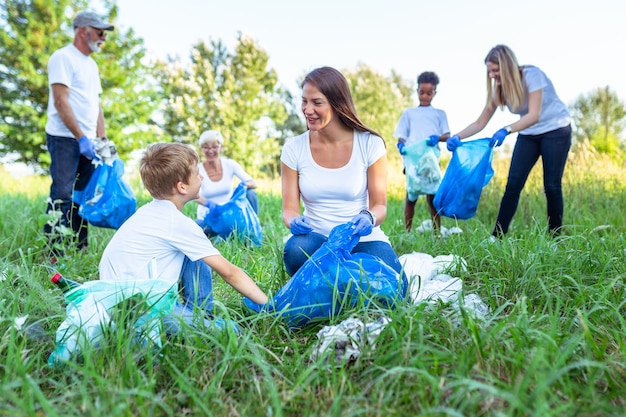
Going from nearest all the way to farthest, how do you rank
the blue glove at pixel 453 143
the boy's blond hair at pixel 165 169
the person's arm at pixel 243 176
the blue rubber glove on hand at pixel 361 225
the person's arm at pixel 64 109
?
the boy's blond hair at pixel 165 169
the blue rubber glove on hand at pixel 361 225
the person's arm at pixel 64 109
the blue glove at pixel 453 143
the person's arm at pixel 243 176

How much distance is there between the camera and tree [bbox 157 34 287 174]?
782 inches

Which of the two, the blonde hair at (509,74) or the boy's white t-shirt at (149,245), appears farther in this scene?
the blonde hair at (509,74)

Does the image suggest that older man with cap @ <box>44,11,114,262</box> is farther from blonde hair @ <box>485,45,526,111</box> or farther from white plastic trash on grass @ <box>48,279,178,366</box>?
blonde hair @ <box>485,45,526,111</box>

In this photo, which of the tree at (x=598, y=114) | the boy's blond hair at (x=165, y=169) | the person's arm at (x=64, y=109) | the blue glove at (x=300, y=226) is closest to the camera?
the boy's blond hair at (x=165, y=169)

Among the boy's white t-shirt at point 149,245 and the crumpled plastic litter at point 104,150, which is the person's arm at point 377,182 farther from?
the crumpled plastic litter at point 104,150

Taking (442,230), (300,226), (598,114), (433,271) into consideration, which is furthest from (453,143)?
(598,114)

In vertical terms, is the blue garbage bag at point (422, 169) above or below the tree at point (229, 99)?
below

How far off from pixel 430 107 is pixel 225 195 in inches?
78.1

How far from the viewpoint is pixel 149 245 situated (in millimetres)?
1727

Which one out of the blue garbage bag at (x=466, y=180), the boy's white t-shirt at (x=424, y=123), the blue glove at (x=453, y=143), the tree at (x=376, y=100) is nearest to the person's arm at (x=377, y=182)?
the blue garbage bag at (x=466, y=180)

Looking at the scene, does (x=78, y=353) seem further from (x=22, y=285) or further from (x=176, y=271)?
(x=22, y=285)

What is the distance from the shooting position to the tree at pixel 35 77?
1498 cm

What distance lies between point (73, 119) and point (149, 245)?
6.34 ft

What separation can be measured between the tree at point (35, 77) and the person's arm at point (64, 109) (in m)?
13.2
